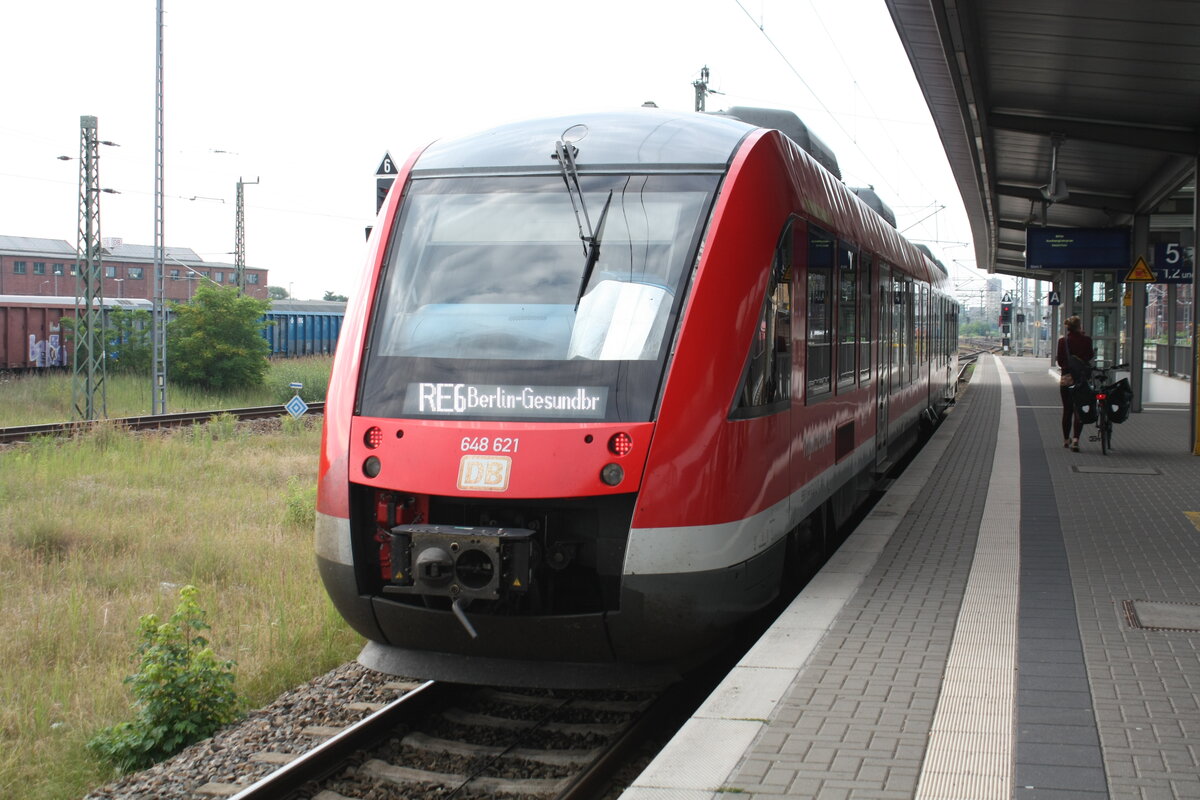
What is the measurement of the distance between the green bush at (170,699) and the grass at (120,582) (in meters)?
0.15

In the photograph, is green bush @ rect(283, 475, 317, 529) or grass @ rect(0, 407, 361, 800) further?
green bush @ rect(283, 475, 317, 529)

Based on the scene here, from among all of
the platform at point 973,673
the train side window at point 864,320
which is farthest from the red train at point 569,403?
the train side window at point 864,320

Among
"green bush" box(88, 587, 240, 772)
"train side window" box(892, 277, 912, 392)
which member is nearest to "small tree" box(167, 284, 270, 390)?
"train side window" box(892, 277, 912, 392)

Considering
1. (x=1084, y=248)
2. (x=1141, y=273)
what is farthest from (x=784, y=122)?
(x=1084, y=248)

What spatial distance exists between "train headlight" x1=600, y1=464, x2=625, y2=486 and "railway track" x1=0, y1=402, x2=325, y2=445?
557 inches

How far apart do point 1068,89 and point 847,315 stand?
7.32m

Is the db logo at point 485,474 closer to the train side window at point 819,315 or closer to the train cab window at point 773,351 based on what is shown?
the train cab window at point 773,351

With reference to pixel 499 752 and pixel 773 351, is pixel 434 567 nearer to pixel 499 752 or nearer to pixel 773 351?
pixel 499 752

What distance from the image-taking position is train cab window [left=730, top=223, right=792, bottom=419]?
226 inches

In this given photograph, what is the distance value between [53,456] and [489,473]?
12317 millimetres

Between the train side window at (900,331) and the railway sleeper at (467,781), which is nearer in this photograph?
the railway sleeper at (467,781)

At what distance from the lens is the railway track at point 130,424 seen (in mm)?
17688

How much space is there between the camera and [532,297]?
5.80m

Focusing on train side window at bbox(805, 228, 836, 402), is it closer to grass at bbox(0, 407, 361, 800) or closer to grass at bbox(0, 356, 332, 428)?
grass at bbox(0, 407, 361, 800)
